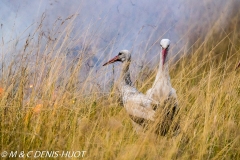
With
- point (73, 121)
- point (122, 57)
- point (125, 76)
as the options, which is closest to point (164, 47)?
point (125, 76)

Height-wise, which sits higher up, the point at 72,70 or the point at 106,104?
the point at 72,70

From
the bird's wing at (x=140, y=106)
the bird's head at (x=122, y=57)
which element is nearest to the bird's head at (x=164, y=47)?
the bird's wing at (x=140, y=106)

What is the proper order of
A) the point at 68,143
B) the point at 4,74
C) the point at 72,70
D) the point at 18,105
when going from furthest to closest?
the point at 72,70 < the point at 4,74 < the point at 18,105 < the point at 68,143

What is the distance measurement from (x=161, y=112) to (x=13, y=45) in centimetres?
100

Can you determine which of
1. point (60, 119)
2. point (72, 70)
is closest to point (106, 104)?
point (72, 70)

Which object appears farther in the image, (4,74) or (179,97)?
(179,97)

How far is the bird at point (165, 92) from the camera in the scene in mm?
3004

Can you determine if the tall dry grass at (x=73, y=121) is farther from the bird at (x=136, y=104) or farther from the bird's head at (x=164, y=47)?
the bird's head at (x=164, y=47)

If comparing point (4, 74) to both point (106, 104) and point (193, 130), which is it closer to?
point (106, 104)

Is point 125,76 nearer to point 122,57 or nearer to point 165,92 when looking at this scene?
point 122,57

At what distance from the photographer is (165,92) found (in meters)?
3.34

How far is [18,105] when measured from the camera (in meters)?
2.62

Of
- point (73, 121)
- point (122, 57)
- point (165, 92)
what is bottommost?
point (73, 121)

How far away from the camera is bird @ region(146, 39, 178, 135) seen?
3004 millimetres
